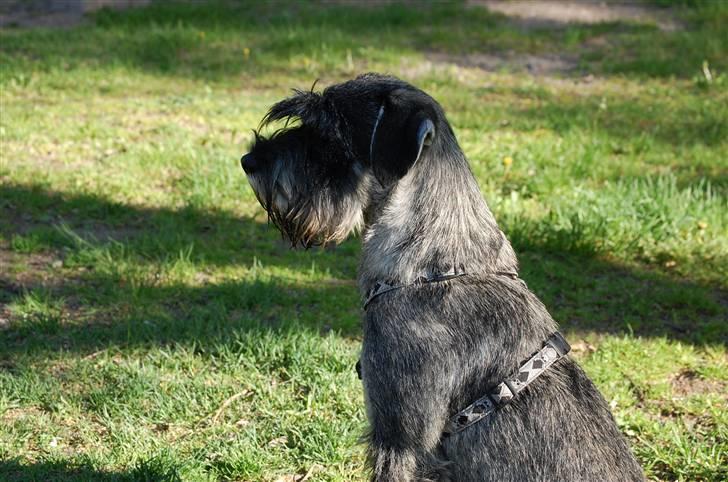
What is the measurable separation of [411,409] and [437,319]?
0.37 meters

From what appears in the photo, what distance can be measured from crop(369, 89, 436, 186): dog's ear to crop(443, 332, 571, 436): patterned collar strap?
0.90 meters

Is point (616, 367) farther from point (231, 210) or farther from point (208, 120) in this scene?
point (208, 120)

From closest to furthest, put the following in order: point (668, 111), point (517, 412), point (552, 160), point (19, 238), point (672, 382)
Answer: point (517, 412), point (672, 382), point (19, 238), point (552, 160), point (668, 111)

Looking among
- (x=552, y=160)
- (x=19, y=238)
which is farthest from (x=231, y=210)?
(x=552, y=160)

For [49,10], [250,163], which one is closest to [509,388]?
[250,163]

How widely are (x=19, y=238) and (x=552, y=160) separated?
4.58 m

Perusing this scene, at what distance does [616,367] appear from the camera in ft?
19.0

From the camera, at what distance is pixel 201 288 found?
21.6 ft

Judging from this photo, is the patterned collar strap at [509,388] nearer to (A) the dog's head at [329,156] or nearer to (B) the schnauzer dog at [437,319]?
(B) the schnauzer dog at [437,319]

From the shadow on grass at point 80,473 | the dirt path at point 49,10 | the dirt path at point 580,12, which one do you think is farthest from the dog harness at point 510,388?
the dirt path at point 49,10

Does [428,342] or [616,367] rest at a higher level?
[428,342]

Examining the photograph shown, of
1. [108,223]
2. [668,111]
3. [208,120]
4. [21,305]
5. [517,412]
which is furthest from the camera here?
[668,111]

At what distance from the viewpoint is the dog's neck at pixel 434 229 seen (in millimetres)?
3865

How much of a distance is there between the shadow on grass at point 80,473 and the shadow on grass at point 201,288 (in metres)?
1.10
